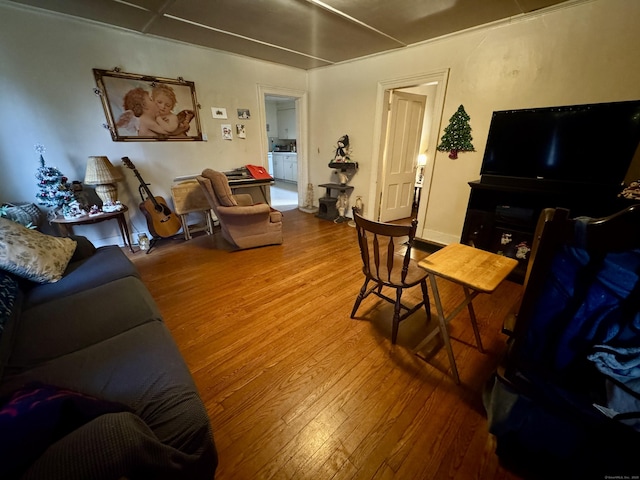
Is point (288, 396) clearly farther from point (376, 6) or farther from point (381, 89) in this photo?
point (381, 89)

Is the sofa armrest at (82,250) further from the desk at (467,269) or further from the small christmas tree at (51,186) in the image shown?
the desk at (467,269)

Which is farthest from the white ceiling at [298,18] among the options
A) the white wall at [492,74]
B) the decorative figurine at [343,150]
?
the decorative figurine at [343,150]

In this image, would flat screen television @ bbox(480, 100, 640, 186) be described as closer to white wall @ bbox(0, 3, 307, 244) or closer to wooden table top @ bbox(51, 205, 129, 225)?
white wall @ bbox(0, 3, 307, 244)

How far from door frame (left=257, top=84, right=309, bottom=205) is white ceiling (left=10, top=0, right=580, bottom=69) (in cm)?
85

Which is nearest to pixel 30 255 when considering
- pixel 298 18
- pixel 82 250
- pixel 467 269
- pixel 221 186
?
pixel 82 250

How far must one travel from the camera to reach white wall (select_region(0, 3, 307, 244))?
2541 millimetres

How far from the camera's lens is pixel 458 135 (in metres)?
3.05

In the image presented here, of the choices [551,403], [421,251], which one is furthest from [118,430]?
[421,251]

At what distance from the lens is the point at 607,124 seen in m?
2.02

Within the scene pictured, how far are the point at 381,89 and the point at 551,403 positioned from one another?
387 cm

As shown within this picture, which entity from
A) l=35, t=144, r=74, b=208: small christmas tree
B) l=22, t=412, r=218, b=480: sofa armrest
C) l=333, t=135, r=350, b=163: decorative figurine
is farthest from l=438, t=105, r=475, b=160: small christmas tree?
l=35, t=144, r=74, b=208: small christmas tree

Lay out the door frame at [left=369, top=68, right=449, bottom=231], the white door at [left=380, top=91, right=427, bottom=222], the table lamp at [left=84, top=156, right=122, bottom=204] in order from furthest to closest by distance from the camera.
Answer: the white door at [left=380, top=91, right=427, bottom=222]
the door frame at [left=369, top=68, right=449, bottom=231]
the table lamp at [left=84, top=156, right=122, bottom=204]

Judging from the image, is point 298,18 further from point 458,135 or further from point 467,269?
point 467,269

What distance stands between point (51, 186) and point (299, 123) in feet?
11.8
